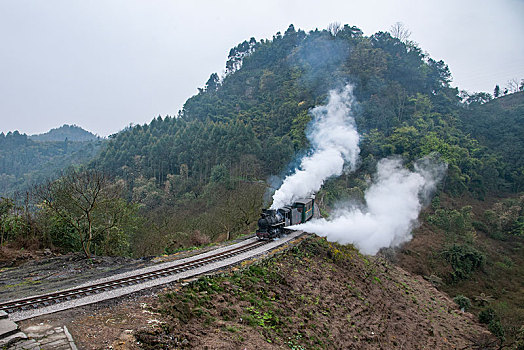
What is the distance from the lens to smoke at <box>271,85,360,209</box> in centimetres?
2123

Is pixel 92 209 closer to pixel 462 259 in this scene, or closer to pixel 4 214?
pixel 4 214

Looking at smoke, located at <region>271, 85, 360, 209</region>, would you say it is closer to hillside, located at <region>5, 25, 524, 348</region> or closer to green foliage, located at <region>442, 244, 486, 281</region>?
hillside, located at <region>5, 25, 524, 348</region>

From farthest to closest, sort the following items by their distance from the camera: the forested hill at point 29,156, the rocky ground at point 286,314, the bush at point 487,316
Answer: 1. the forested hill at point 29,156
2. the bush at point 487,316
3. the rocky ground at point 286,314

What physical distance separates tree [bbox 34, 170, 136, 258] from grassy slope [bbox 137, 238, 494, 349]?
874 centimetres

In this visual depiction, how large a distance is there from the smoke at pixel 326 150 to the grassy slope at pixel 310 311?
420cm

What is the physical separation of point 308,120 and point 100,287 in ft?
151

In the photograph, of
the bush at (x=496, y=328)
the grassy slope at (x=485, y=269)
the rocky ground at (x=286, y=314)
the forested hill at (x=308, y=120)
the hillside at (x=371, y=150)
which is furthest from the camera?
the forested hill at (x=308, y=120)

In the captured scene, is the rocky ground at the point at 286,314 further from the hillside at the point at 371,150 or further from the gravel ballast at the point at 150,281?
the hillside at the point at 371,150

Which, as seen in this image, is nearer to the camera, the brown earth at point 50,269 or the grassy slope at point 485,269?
the brown earth at point 50,269

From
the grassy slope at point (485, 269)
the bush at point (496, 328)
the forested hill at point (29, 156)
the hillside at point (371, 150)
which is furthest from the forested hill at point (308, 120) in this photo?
the forested hill at point (29, 156)

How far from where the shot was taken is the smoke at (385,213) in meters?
22.1

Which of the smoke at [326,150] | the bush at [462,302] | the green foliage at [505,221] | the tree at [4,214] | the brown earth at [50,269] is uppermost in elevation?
the smoke at [326,150]

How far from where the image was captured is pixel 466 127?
196 ft

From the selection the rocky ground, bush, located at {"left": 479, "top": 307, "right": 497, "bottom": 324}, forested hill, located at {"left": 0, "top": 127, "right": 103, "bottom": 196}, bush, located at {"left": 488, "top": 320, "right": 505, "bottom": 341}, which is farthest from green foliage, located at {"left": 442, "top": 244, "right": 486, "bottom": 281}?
forested hill, located at {"left": 0, "top": 127, "right": 103, "bottom": 196}
